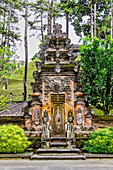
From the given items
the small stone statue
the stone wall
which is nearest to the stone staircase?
the small stone statue

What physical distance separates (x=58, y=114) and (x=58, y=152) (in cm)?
224

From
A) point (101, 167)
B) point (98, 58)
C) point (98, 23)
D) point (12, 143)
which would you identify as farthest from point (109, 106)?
point (98, 23)

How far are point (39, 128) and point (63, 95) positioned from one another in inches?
95.6

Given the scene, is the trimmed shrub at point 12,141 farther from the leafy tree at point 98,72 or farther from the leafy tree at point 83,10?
the leafy tree at point 83,10

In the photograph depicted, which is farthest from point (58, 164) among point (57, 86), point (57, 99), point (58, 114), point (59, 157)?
point (57, 86)

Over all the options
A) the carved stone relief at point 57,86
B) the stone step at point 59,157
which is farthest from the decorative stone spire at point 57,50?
the stone step at point 59,157

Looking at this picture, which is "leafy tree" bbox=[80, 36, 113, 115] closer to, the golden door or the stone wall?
the stone wall

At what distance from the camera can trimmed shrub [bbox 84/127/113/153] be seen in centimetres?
988

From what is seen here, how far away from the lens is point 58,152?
33.6 ft

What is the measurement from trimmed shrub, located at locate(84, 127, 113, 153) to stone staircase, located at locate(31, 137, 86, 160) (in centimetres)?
75

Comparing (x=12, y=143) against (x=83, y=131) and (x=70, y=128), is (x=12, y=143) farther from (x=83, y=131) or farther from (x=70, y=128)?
(x=83, y=131)

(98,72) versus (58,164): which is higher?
(98,72)

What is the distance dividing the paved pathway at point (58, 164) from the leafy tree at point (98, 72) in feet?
16.8

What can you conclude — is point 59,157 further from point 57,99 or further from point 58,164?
point 57,99
